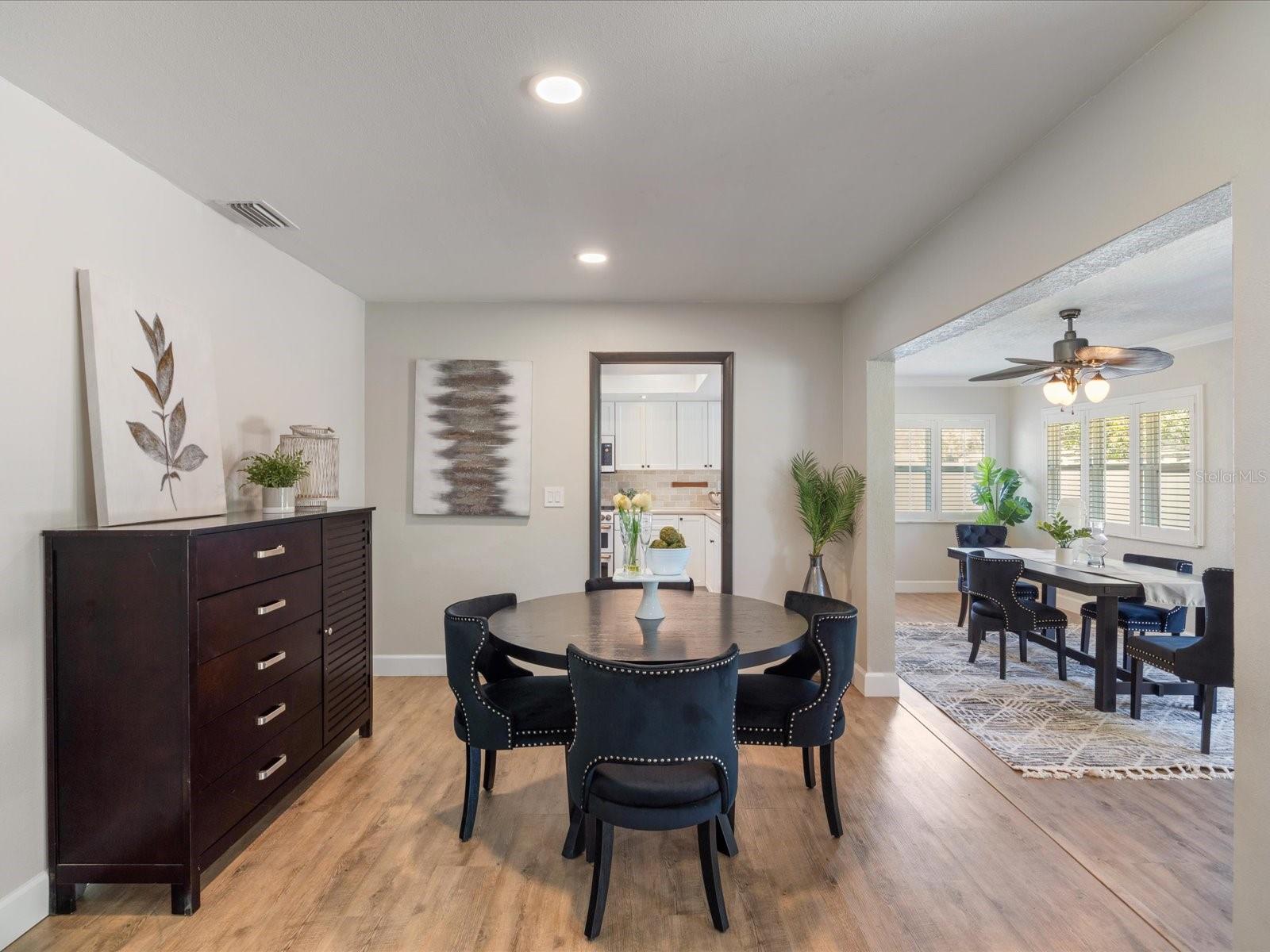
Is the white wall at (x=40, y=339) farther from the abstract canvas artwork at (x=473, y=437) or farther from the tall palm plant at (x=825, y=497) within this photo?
the tall palm plant at (x=825, y=497)

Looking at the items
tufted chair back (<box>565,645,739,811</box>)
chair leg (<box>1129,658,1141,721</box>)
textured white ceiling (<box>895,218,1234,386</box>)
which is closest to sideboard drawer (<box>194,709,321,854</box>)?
tufted chair back (<box>565,645,739,811</box>)

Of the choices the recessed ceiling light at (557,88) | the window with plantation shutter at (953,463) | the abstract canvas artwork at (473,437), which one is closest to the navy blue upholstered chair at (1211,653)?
the recessed ceiling light at (557,88)

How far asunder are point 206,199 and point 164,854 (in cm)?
249

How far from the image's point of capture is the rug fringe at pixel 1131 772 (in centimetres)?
313

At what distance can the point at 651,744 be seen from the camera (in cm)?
192

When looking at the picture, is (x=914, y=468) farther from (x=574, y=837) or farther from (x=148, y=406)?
(x=148, y=406)

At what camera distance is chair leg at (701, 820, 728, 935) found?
6.69ft

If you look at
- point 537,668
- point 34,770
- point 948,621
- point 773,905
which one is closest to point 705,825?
point 773,905

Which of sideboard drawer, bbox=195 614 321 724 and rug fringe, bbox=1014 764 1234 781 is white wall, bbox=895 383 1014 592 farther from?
sideboard drawer, bbox=195 614 321 724

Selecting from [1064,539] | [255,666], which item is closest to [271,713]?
[255,666]

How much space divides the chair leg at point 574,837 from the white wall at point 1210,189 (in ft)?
6.02

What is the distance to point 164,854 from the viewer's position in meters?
2.12

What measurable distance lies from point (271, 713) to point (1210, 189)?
11.0 ft

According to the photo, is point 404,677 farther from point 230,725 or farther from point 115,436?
point 115,436
